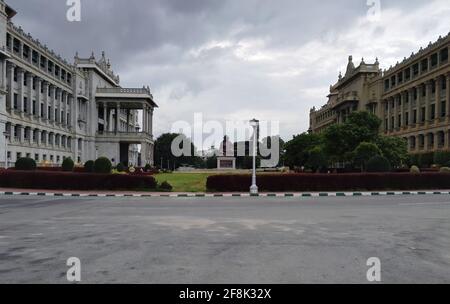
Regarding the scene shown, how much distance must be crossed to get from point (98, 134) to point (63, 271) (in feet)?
248

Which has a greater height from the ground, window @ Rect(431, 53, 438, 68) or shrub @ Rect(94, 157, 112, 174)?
window @ Rect(431, 53, 438, 68)

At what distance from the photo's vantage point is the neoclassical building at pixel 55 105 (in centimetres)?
4800

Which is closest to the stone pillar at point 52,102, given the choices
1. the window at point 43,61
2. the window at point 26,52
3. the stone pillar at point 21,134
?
the window at point 43,61

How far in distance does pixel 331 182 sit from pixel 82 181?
16585mm

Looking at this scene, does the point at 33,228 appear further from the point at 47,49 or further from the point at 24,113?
the point at 47,49

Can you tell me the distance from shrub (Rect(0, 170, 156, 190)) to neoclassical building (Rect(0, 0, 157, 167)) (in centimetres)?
1997

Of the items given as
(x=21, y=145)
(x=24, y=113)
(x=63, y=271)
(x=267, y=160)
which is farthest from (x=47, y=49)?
(x=63, y=271)

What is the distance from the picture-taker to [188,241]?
770 centimetres

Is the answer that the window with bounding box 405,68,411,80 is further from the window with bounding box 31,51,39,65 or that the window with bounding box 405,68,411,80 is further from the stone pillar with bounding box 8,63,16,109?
the stone pillar with bounding box 8,63,16,109

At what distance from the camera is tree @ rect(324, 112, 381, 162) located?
38.9m

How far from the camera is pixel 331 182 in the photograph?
24.5 m

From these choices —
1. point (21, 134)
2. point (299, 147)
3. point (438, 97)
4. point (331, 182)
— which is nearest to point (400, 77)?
point (438, 97)

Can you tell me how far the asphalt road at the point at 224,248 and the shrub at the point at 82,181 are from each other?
12863 mm

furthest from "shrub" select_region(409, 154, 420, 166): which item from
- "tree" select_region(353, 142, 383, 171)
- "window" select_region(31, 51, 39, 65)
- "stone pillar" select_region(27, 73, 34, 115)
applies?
"window" select_region(31, 51, 39, 65)
